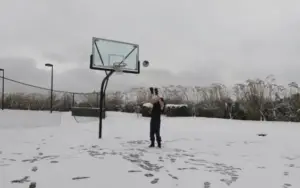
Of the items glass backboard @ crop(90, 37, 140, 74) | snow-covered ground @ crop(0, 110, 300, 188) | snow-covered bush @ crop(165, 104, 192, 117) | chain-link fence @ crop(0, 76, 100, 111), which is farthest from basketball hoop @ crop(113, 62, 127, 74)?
chain-link fence @ crop(0, 76, 100, 111)

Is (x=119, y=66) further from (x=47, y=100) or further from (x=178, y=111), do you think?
(x=47, y=100)

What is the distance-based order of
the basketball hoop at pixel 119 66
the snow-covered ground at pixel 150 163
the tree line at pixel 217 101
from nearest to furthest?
the snow-covered ground at pixel 150 163 < the basketball hoop at pixel 119 66 < the tree line at pixel 217 101

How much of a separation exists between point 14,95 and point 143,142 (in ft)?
39.8

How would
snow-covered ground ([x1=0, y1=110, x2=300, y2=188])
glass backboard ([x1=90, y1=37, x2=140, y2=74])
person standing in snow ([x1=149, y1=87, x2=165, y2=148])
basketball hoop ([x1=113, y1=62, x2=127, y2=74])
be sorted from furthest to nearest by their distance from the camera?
glass backboard ([x1=90, y1=37, x2=140, y2=74]) → basketball hoop ([x1=113, y1=62, x2=127, y2=74]) → person standing in snow ([x1=149, y1=87, x2=165, y2=148]) → snow-covered ground ([x1=0, y1=110, x2=300, y2=188])

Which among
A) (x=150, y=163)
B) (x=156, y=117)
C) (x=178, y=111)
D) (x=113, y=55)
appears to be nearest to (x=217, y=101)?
(x=178, y=111)

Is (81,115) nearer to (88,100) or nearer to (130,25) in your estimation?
(88,100)

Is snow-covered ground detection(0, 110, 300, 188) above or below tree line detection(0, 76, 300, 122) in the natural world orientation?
below

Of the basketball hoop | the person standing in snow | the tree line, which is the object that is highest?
the basketball hoop

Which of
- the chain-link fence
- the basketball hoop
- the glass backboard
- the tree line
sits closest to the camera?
the basketball hoop

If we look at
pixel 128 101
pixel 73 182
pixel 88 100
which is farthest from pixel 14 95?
pixel 73 182

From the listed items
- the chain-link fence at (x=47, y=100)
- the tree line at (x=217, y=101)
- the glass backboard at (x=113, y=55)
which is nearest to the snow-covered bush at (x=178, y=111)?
the tree line at (x=217, y=101)

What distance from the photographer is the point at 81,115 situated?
1767cm

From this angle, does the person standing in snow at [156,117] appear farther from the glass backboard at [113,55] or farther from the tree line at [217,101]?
the tree line at [217,101]

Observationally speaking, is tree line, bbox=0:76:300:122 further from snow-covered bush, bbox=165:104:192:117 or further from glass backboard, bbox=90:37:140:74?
glass backboard, bbox=90:37:140:74
